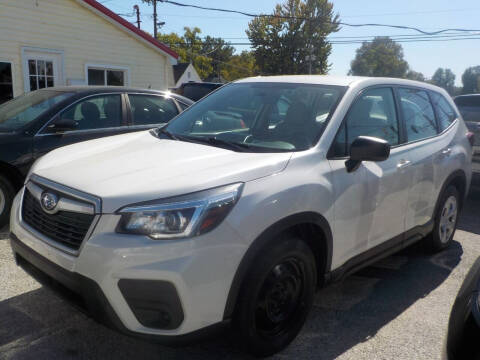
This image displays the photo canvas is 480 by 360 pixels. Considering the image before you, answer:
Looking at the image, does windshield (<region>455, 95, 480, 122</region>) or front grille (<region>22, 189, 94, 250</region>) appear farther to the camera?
windshield (<region>455, 95, 480, 122</region>)

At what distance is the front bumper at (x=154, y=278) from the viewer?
2.18m

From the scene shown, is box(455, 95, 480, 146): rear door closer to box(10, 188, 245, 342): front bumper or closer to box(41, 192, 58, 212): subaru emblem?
box(10, 188, 245, 342): front bumper

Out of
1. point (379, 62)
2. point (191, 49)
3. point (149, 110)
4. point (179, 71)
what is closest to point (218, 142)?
point (149, 110)

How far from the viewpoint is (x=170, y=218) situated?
7.36 feet

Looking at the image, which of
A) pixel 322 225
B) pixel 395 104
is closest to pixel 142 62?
pixel 395 104

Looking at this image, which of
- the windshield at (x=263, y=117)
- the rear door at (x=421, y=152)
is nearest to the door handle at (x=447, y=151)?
the rear door at (x=421, y=152)

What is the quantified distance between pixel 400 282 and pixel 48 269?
2957 millimetres

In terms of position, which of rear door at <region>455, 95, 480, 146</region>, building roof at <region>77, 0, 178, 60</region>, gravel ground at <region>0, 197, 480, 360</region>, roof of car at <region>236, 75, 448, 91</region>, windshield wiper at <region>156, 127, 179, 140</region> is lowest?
gravel ground at <region>0, 197, 480, 360</region>

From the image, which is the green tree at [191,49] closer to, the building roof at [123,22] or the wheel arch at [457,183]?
the building roof at [123,22]

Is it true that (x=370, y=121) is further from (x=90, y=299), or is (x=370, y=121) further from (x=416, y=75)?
(x=416, y=75)

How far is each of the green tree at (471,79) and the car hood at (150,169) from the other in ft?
433

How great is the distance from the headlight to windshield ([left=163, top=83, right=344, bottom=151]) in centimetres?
83

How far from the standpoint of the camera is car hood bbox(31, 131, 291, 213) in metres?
2.32

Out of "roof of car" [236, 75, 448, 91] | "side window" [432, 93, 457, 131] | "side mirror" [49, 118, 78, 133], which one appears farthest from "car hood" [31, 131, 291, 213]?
"side window" [432, 93, 457, 131]
